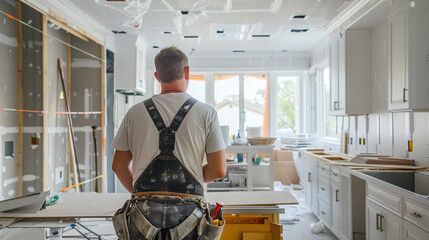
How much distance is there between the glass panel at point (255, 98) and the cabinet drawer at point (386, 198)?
13.8 ft

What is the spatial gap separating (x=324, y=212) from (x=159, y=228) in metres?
3.04

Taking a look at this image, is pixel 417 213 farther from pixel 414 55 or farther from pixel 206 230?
pixel 206 230

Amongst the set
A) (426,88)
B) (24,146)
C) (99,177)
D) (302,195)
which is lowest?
(302,195)

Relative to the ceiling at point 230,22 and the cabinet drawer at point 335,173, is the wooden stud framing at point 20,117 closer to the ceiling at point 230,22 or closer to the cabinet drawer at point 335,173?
the ceiling at point 230,22

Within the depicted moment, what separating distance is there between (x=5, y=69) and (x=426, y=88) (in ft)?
12.6

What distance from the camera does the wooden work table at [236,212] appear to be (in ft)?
5.79

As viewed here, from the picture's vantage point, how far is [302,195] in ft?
18.0

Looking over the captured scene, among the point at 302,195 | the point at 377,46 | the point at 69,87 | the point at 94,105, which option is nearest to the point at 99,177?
the point at 94,105

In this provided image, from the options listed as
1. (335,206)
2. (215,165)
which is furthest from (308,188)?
(215,165)

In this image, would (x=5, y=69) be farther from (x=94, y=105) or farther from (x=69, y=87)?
(x=94, y=105)

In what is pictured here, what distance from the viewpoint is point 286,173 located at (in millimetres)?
6406

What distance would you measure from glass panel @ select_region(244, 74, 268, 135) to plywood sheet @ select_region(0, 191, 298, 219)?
4670 millimetres

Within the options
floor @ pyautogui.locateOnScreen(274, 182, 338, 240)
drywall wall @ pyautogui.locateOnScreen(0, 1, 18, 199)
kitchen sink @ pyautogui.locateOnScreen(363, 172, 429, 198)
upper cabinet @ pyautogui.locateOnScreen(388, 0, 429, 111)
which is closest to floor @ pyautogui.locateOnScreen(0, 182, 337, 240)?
floor @ pyautogui.locateOnScreen(274, 182, 338, 240)

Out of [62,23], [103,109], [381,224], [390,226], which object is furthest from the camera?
[103,109]
